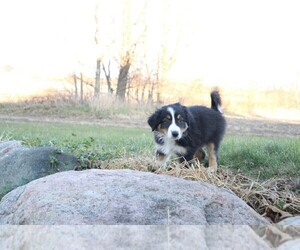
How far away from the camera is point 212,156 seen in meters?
4.90

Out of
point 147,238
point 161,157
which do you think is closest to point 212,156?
point 161,157

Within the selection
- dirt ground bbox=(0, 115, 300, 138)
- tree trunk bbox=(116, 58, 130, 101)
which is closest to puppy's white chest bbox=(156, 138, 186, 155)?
dirt ground bbox=(0, 115, 300, 138)

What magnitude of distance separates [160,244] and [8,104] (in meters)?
9.54

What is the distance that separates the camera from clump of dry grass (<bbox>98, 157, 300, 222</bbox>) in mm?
3436

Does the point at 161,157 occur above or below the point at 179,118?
below

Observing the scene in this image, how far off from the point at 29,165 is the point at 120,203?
1.70m

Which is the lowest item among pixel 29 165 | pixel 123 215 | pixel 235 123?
pixel 235 123

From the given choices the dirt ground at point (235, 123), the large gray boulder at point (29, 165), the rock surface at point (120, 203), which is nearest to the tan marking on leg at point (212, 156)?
the large gray boulder at point (29, 165)

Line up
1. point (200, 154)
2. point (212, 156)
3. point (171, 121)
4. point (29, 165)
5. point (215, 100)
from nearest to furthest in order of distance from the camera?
point (29, 165) < point (171, 121) < point (212, 156) < point (200, 154) < point (215, 100)

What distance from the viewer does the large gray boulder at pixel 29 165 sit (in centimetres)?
383

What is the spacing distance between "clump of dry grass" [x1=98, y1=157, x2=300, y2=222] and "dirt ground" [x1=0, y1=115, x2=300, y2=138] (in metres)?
4.94

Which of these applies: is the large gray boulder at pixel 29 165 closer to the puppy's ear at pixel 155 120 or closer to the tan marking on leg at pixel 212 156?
the puppy's ear at pixel 155 120

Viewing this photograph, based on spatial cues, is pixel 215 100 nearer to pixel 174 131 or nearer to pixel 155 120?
pixel 155 120

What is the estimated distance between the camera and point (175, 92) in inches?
346
